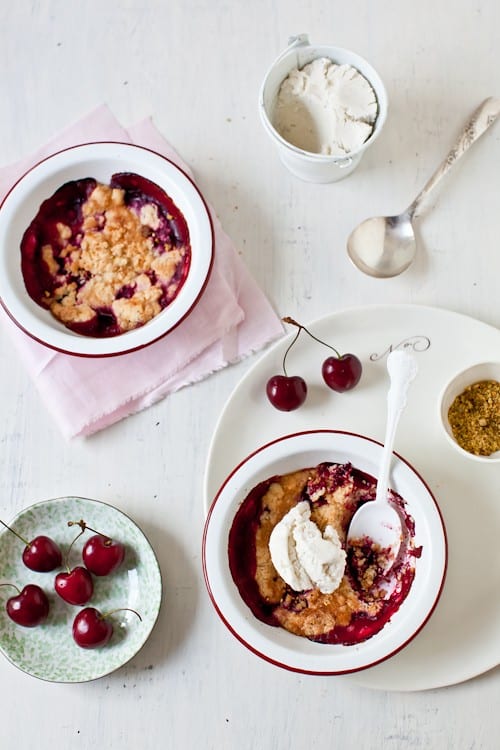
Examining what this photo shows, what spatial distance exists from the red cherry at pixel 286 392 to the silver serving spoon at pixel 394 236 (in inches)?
10.8

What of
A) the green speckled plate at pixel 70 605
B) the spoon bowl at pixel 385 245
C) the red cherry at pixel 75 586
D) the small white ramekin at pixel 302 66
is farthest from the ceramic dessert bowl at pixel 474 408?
the red cherry at pixel 75 586

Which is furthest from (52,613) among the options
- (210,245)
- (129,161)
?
(129,161)

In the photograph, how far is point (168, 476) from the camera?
1660 mm

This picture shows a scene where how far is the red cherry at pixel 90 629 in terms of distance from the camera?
155 cm

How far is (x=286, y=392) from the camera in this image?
61.7 inches

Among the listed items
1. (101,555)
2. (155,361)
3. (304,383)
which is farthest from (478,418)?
(101,555)

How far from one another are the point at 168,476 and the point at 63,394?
0.26 meters

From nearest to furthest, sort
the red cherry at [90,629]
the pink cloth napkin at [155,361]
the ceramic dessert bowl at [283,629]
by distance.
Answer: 1. the ceramic dessert bowl at [283,629]
2. the red cherry at [90,629]
3. the pink cloth napkin at [155,361]

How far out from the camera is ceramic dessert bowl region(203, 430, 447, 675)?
1414 mm

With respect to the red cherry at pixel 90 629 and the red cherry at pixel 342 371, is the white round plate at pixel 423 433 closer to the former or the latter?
the red cherry at pixel 342 371

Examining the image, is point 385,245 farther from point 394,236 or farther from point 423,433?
point 423,433

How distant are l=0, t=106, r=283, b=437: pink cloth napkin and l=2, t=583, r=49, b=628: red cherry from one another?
30 centimetres

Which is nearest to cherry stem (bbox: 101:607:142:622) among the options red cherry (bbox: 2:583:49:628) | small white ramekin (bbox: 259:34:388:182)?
red cherry (bbox: 2:583:49:628)

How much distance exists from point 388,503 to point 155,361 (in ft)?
1.71
